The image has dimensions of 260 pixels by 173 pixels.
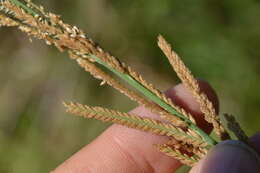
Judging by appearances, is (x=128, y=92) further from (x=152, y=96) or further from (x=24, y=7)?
(x=24, y=7)

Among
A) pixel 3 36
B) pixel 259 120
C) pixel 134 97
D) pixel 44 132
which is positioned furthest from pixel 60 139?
pixel 134 97

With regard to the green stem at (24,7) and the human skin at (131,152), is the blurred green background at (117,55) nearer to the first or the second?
the human skin at (131,152)

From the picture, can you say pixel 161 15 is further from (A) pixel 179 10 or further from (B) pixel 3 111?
(B) pixel 3 111

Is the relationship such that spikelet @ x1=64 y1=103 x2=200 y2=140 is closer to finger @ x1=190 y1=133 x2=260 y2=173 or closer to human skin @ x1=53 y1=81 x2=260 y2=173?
finger @ x1=190 y1=133 x2=260 y2=173

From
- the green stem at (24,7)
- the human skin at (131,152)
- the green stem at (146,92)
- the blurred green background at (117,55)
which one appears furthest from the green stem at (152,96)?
the blurred green background at (117,55)

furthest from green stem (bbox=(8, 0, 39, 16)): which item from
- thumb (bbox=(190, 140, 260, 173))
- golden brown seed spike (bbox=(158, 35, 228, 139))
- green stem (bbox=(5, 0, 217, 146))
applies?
thumb (bbox=(190, 140, 260, 173))
